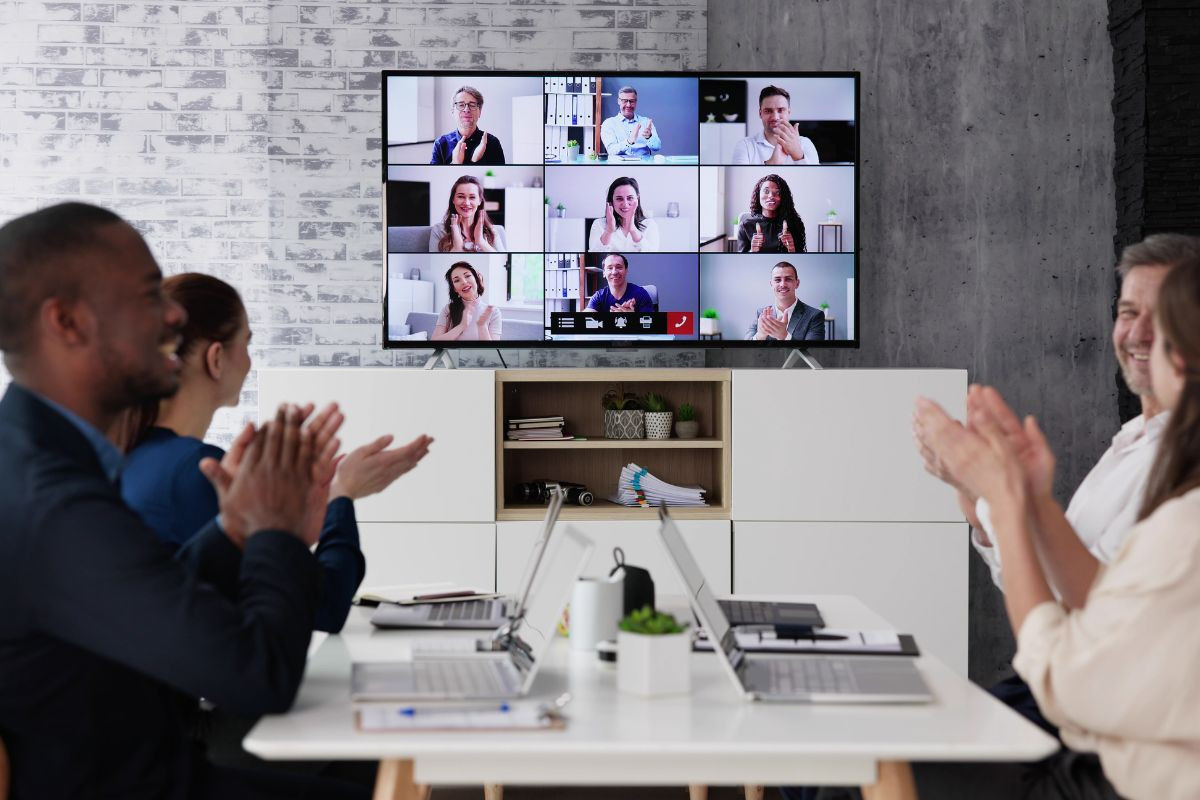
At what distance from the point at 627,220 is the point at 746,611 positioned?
2071 millimetres

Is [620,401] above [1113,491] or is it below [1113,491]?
above

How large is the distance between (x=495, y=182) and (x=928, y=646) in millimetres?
2093

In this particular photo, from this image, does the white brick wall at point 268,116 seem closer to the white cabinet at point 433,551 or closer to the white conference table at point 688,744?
the white cabinet at point 433,551

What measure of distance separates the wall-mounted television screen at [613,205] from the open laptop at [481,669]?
2.15 m

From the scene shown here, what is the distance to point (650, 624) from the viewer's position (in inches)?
65.2

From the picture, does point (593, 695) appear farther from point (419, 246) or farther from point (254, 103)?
point (254, 103)

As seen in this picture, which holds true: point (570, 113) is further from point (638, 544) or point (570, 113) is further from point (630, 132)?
point (638, 544)

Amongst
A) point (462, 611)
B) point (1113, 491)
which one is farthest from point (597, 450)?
point (1113, 491)

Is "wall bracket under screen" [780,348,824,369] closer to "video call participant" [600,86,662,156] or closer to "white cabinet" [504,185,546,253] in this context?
"video call participant" [600,86,662,156]

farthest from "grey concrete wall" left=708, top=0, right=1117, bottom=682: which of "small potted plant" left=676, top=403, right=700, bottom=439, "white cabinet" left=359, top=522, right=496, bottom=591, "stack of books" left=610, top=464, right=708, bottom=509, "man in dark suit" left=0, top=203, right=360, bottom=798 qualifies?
"man in dark suit" left=0, top=203, right=360, bottom=798

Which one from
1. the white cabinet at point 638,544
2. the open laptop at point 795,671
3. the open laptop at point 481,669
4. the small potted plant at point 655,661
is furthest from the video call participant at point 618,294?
the small potted plant at point 655,661

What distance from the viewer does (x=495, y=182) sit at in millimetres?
3936

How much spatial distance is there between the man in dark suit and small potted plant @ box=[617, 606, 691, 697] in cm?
43

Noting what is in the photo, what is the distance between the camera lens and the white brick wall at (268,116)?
171 inches
